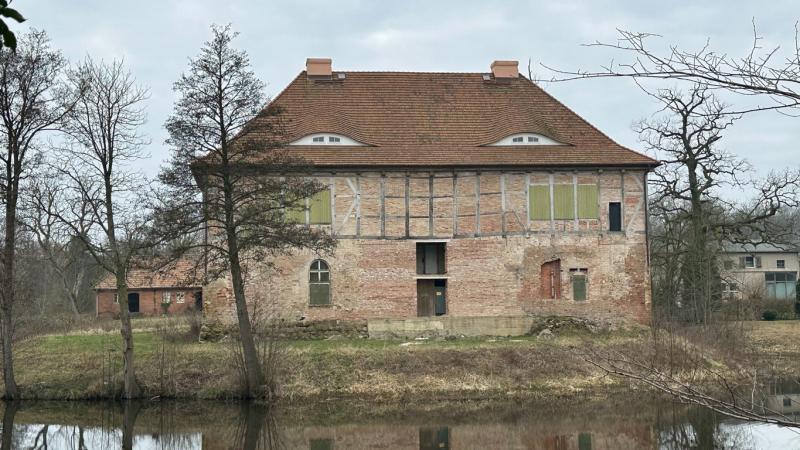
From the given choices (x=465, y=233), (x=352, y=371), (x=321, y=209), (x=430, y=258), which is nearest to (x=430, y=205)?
(x=465, y=233)

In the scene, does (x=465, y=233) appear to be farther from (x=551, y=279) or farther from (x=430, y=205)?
(x=551, y=279)

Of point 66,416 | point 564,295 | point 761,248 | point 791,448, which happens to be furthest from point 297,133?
point 761,248

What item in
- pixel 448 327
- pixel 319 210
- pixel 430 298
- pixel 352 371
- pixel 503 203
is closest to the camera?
pixel 352 371

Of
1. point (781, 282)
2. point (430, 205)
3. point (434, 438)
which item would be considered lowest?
point (434, 438)

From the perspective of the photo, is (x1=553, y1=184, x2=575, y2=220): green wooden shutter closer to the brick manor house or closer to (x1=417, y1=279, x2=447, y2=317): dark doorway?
the brick manor house

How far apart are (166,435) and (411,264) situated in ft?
43.4

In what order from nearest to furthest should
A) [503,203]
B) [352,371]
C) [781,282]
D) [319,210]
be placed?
[352,371] → [319,210] → [503,203] → [781,282]

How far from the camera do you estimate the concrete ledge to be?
98.0 ft

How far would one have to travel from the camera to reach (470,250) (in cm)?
3106

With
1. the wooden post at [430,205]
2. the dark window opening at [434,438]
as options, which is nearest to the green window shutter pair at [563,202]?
the wooden post at [430,205]

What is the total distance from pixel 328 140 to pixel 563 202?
8583mm

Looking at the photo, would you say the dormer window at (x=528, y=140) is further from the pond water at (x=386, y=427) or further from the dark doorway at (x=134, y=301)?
the dark doorway at (x=134, y=301)

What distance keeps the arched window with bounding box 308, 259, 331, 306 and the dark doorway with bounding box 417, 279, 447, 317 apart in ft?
10.8

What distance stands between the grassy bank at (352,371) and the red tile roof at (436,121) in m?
6.95
